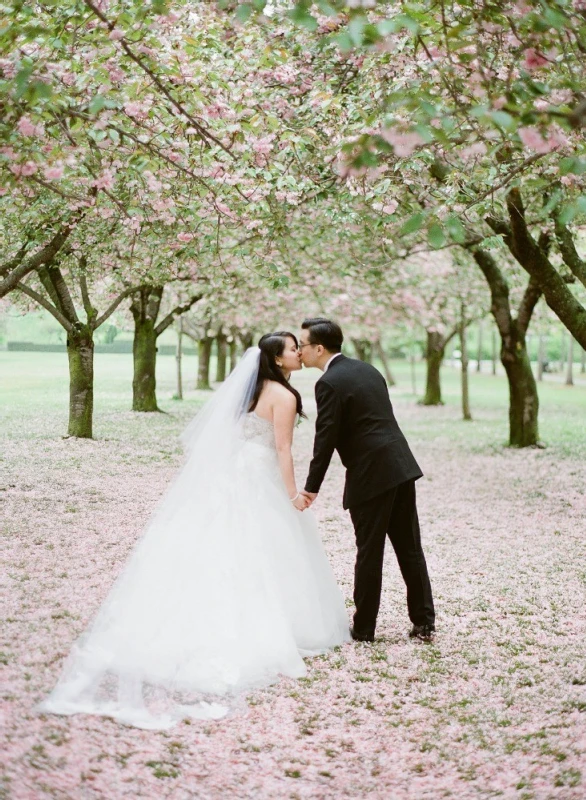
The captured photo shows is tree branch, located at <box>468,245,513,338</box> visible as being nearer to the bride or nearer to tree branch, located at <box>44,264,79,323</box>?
tree branch, located at <box>44,264,79,323</box>

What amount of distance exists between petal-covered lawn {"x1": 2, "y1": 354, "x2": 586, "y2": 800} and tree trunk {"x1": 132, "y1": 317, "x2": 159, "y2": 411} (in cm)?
1060

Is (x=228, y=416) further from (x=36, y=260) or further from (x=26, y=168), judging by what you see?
(x=36, y=260)

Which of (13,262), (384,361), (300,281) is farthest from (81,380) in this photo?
(384,361)

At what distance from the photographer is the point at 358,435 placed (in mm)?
5801

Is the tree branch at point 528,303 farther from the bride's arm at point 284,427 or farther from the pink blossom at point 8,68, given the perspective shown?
the pink blossom at point 8,68

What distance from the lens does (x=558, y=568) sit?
867 cm

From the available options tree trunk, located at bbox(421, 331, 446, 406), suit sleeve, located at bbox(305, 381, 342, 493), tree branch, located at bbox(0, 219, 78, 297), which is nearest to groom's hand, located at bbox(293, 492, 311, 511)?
suit sleeve, located at bbox(305, 381, 342, 493)

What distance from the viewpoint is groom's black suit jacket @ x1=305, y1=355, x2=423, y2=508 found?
5.71 meters

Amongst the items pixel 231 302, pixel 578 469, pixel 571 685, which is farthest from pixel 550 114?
pixel 231 302

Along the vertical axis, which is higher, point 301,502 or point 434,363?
point 434,363

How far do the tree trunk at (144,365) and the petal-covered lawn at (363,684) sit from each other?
1060 cm

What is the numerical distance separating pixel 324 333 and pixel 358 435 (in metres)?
0.79

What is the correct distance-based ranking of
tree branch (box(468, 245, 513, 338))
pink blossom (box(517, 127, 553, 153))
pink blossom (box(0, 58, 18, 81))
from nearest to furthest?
1. pink blossom (box(517, 127, 553, 153))
2. pink blossom (box(0, 58, 18, 81))
3. tree branch (box(468, 245, 513, 338))

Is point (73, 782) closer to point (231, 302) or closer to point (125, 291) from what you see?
point (125, 291)
